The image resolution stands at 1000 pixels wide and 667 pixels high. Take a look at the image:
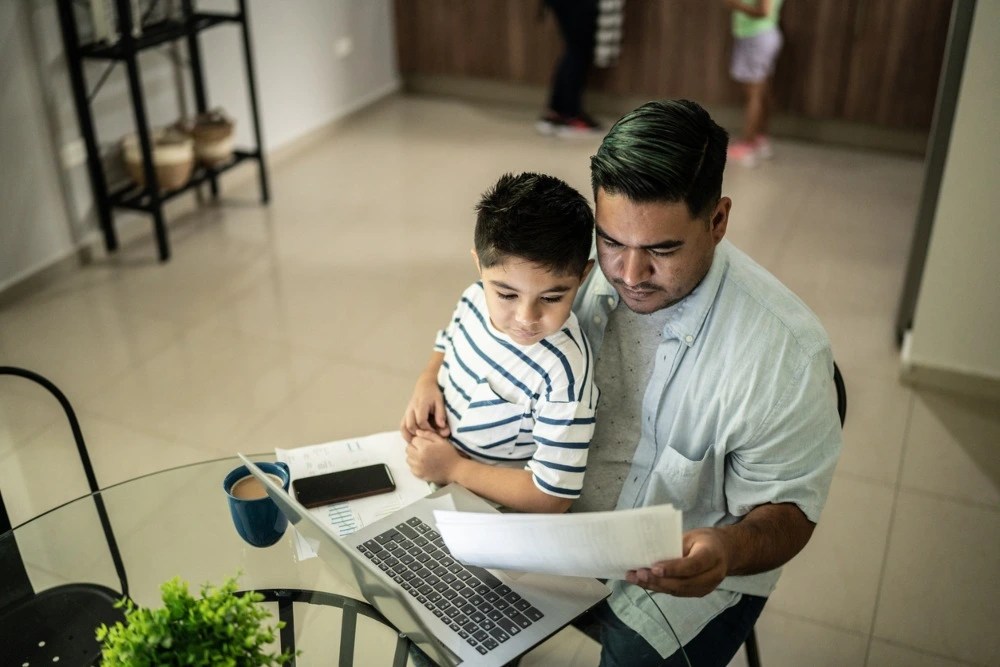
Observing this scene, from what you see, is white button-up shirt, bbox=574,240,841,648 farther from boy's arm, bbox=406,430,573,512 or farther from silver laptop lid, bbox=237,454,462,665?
silver laptop lid, bbox=237,454,462,665

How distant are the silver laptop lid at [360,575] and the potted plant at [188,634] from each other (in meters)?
0.12

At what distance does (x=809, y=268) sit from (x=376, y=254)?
5.66 ft

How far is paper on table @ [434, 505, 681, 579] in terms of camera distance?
3.50 ft

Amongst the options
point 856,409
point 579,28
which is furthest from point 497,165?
point 856,409

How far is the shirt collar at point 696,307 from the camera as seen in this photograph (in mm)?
1487

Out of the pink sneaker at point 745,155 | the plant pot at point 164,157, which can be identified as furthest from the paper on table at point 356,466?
the pink sneaker at point 745,155

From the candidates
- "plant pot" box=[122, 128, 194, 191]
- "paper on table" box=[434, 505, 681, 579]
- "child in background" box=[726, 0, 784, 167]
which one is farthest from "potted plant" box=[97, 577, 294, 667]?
"child in background" box=[726, 0, 784, 167]

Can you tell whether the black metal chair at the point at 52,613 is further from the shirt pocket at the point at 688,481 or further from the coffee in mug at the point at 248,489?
the shirt pocket at the point at 688,481

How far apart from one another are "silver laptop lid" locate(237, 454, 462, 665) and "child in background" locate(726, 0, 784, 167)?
3.87m

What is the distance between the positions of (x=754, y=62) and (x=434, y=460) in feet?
12.0

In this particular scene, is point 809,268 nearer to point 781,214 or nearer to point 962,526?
point 781,214

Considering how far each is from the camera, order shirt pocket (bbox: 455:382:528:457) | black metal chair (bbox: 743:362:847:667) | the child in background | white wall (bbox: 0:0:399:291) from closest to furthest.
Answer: shirt pocket (bbox: 455:382:528:457) → black metal chair (bbox: 743:362:847:667) → white wall (bbox: 0:0:399:291) → the child in background

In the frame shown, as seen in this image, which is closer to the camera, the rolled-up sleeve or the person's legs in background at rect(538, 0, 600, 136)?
the rolled-up sleeve

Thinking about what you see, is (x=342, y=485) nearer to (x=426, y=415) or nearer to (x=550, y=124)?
(x=426, y=415)
